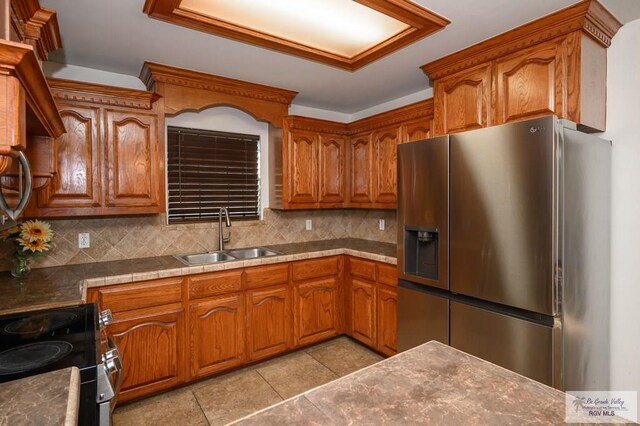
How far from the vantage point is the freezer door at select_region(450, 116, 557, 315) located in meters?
1.70

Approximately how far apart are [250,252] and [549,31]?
2.76 meters

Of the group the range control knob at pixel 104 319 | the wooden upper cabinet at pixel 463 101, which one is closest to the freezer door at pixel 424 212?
the wooden upper cabinet at pixel 463 101

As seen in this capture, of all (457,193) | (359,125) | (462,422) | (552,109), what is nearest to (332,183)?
(359,125)

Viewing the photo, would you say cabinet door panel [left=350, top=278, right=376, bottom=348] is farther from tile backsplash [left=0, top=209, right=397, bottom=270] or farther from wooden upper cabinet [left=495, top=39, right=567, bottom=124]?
wooden upper cabinet [left=495, top=39, right=567, bottom=124]

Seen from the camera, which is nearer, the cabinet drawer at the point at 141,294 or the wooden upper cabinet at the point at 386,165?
the cabinet drawer at the point at 141,294

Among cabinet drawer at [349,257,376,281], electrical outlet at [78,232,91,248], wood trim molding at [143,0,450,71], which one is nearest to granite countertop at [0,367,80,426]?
wood trim molding at [143,0,450,71]

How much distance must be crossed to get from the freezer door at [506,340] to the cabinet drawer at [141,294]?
1.87 metres

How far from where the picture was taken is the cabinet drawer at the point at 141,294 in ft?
7.27

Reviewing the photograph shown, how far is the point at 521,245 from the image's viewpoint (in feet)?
5.85

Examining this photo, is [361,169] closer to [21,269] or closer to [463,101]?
[463,101]

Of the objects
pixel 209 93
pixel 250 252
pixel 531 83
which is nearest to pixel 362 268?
pixel 250 252

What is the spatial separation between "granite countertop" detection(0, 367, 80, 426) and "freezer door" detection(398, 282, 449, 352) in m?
1.94

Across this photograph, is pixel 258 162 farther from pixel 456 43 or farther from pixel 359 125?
pixel 456 43

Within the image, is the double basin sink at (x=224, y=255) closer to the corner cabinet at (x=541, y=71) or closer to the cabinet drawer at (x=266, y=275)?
the cabinet drawer at (x=266, y=275)
